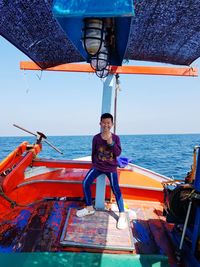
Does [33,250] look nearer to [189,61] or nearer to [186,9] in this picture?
[186,9]

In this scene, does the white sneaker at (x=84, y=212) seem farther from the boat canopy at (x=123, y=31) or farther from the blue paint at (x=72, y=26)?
the blue paint at (x=72, y=26)

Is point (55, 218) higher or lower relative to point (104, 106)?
lower

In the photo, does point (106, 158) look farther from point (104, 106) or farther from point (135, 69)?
point (135, 69)

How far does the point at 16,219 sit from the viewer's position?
3969mm

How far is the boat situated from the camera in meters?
2.40

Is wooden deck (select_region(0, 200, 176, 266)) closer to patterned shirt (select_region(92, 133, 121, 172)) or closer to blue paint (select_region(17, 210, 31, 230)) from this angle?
blue paint (select_region(17, 210, 31, 230))

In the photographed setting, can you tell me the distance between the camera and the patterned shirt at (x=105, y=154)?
3.85 metres

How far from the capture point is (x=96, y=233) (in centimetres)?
348

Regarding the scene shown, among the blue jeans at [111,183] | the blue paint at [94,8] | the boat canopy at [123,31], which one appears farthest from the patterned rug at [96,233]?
the blue paint at [94,8]

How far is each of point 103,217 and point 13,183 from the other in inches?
80.9

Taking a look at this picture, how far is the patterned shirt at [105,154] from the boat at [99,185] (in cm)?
56

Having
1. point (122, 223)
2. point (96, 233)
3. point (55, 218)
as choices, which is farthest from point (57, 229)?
point (122, 223)

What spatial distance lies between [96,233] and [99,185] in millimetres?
1037

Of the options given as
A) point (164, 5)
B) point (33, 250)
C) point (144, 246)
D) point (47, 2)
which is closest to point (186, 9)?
point (164, 5)
